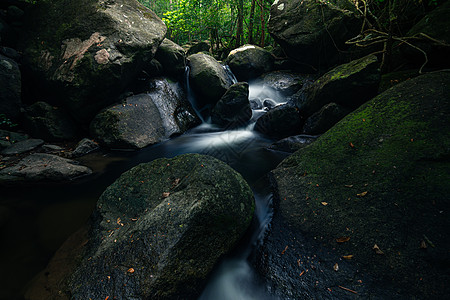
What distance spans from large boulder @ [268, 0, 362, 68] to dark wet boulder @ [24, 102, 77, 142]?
9.45 m

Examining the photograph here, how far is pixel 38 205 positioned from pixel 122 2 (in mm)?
6310

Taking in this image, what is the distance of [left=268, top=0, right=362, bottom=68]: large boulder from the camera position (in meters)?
7.51

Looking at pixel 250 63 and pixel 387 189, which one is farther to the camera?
pixel 250 63

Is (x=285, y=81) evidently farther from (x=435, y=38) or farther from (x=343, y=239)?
(x=343, y=239)

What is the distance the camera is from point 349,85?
4.59 metres

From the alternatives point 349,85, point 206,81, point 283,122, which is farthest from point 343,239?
point 206,81

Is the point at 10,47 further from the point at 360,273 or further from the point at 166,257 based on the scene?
the point at 360,273

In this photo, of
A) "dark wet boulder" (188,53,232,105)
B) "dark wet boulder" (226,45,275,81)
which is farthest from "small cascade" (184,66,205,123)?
"dark wet boulder" (226,45,275,81)

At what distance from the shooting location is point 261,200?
3.10 meters

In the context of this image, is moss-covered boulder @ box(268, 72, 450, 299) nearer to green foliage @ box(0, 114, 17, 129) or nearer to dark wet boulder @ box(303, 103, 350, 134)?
dark wet boulder @ box(303, 103, 350, 134)

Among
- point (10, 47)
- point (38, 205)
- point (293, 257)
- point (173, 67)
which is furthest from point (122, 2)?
point (293, 257)

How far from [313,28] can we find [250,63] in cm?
345

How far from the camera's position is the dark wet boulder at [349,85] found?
4.35 meters

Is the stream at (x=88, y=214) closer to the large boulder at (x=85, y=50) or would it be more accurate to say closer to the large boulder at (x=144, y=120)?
the large boulder at (x=144, y=120)
